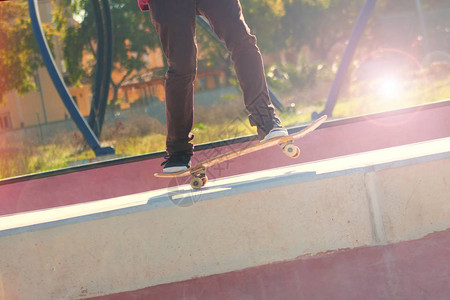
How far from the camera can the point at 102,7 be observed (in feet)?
29.3

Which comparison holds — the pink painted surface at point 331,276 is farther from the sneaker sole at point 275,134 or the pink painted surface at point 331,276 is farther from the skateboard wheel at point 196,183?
the sneaker sole at point 275,134

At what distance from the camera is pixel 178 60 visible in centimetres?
329

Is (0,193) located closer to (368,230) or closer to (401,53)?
(368,230)

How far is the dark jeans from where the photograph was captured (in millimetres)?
3221

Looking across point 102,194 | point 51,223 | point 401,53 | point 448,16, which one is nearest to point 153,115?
point 102,194

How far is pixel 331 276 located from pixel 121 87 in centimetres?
1448

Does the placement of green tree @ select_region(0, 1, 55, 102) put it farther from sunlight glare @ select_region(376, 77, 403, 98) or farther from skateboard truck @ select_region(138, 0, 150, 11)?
skateboard truck @ select_region(138, 0, 150, 11)

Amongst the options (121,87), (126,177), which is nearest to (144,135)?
(121,87)

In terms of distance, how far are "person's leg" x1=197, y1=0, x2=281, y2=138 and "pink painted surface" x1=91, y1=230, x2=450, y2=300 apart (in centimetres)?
114

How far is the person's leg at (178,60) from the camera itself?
3205 mm

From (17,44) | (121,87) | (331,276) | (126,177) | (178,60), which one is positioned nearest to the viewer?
(331,276)

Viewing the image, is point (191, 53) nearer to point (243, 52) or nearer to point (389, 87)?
point (243, 52)

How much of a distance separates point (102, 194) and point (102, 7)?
14.5ft

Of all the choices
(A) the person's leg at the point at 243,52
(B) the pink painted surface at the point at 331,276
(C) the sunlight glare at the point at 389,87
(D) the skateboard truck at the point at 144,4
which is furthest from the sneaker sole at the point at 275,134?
(C) the sunlight glare at the point at 389,87
